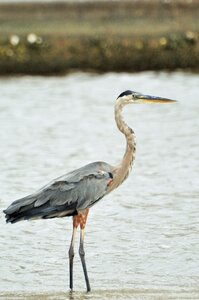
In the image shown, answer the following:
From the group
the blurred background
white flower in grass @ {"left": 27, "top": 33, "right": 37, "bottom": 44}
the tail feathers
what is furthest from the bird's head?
white flower in grass @ {"left": 27, "top": 33, "right": 37, "bottom": 44}

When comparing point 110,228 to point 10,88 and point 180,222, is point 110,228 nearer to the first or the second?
point 180,222

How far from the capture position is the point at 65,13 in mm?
35750

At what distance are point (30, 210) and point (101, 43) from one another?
1916cm

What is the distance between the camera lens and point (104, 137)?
1789 cm

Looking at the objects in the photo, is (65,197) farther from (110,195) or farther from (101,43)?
(101,43)

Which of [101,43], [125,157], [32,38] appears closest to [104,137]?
[125,157]

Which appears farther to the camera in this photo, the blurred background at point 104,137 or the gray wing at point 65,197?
the blurred background at point 104,137

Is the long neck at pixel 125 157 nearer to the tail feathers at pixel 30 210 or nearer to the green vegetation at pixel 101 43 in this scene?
the tail feathers at pixel 30 210

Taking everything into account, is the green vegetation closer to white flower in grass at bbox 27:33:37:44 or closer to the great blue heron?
white flower in grass at bbox 27:33:37:44

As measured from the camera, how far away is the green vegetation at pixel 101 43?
1059 inches

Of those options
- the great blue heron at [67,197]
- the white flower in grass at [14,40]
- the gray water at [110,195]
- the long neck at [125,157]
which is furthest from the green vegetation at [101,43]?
the great blue heron at [67,197]

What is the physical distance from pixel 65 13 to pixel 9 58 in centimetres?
923

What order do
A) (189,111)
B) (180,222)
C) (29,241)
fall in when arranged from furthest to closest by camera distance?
(189,111)
(180,222)
(29,241)

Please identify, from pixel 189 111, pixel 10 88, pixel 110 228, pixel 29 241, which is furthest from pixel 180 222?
pixel 10 88
